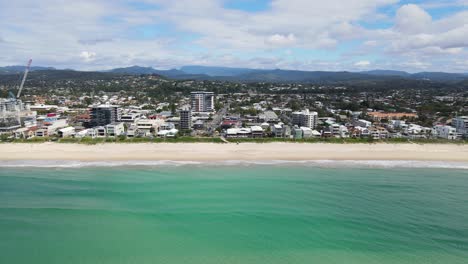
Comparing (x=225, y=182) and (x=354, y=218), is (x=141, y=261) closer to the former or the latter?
(x=225, y=182)

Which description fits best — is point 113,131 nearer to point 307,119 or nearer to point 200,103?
point 307,119

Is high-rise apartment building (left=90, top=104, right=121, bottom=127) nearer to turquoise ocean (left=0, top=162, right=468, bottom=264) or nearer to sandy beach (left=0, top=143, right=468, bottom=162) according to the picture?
sandy beach (left=0, top=143, right=468, bottom=162)

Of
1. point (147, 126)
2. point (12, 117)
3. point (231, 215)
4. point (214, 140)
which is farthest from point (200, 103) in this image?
point (231, 215)

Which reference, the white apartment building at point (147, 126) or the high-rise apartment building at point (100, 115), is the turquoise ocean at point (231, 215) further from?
the high-rise apartment building at point (100, 115)

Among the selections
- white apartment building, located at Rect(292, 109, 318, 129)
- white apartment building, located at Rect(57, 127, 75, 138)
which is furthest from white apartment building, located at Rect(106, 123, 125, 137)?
white apartment building, located at Rect(292, 109, 318, 129)

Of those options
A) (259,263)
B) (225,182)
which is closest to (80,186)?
(225,182)
